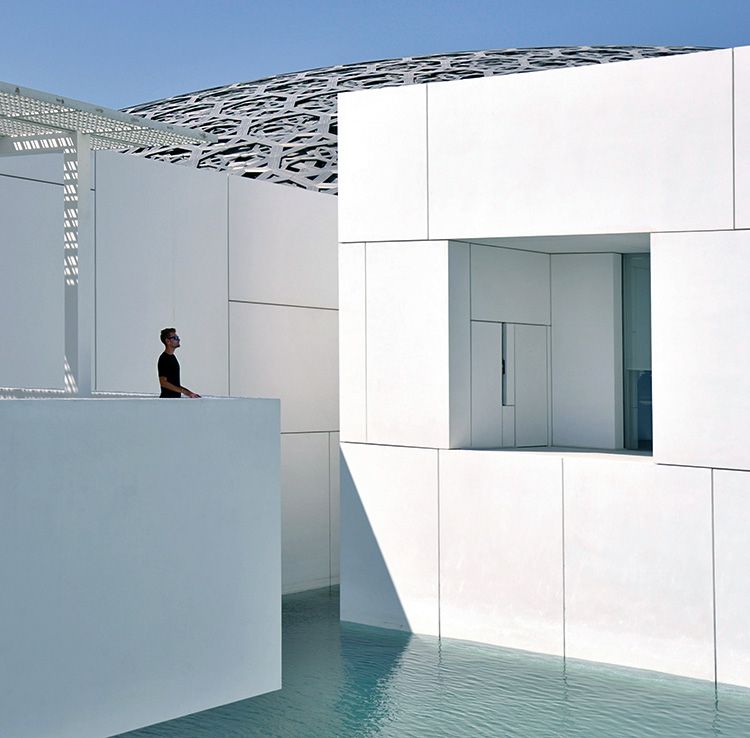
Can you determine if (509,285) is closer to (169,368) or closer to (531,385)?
(531,385)

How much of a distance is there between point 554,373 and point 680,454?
359 cm

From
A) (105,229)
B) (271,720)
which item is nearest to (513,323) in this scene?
(105,229)

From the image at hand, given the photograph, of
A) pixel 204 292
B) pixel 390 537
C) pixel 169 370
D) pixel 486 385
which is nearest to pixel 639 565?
pixel 486 385

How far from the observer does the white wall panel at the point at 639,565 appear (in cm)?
1240

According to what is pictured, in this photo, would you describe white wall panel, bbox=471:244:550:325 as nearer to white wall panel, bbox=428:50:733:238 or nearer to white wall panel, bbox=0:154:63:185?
white wall panel, bbox=428:50:733:238

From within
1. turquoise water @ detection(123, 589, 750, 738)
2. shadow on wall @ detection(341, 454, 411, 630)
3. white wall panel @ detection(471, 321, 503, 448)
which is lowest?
turquoise water @ detection(123, 589, 750, 738)

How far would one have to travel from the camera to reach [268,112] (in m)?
27.9

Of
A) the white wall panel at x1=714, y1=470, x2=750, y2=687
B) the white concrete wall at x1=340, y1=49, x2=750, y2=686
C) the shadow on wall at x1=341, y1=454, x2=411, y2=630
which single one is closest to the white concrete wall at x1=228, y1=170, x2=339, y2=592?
the shadow on wall at x1=341, y1=454, x2=411, y2=630

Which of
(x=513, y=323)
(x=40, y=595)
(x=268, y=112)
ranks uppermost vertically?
(x=268, y=112)

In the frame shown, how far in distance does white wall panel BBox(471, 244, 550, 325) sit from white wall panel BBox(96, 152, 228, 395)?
13.3 feet

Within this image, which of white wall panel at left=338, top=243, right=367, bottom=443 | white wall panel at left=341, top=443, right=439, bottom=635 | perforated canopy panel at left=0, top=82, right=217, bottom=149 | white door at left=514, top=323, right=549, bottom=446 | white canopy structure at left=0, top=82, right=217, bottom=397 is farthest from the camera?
white door at left=514, top=323, right=549, bottom=446

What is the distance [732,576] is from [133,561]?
6.83 meters

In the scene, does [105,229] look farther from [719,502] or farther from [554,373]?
[719,502]

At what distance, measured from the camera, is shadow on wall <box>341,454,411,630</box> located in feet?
48.5
